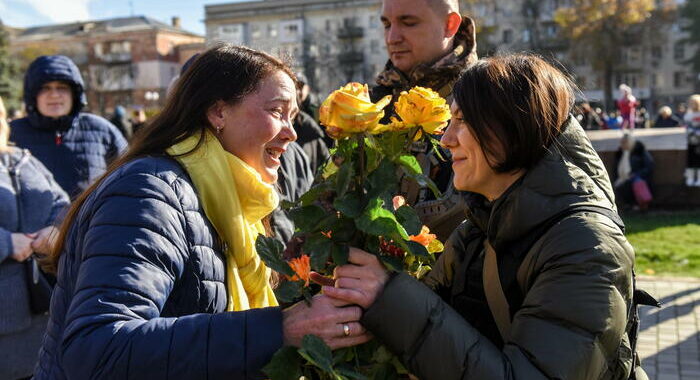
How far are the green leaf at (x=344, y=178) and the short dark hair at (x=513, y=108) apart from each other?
0.39 m

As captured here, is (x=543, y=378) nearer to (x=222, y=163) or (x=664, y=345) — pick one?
→ (x=222, y=163)

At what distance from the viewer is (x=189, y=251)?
73.1 inches

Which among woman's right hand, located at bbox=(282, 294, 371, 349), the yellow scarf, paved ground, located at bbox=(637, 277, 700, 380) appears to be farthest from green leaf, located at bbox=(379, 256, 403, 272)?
paved ground, located at bbox=(637, 277, 700, 380)

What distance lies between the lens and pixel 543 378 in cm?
156

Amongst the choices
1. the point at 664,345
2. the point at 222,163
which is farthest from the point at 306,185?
the point at 664,345

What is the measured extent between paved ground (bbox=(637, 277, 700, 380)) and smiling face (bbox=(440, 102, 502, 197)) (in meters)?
3.79

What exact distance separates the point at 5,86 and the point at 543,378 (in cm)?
5124

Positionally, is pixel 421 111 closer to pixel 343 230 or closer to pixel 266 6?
pixel 343 230

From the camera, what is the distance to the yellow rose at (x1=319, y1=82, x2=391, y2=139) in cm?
161

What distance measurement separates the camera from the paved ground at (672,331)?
17.0ft

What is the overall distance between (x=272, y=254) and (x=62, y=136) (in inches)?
142

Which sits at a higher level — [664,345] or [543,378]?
[543,378]

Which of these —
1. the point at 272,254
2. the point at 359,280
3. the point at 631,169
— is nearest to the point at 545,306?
the point at 359,280

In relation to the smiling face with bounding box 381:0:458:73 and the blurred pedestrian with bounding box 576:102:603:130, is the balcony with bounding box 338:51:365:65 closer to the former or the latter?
the blurred pedestrian with bounding box 576:102:603:130
